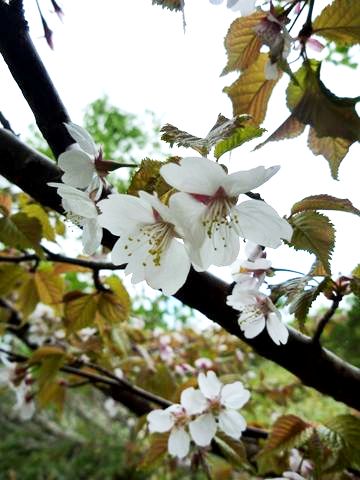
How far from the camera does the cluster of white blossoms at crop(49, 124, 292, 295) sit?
0.34 metres

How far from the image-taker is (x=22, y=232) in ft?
2.38

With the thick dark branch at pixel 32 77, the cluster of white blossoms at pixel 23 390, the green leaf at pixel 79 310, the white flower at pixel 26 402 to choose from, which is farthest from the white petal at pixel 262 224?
the white flower at pixel 26 402

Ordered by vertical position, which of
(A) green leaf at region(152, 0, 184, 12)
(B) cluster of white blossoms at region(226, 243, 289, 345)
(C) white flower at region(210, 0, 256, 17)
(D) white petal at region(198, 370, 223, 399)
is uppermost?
(C) white flower at region(210, 0, 256, 17)

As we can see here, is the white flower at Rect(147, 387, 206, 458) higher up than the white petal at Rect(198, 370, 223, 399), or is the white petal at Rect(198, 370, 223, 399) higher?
the white petal at Rect(198, 370, 223, 399)

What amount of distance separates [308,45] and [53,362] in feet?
2.29

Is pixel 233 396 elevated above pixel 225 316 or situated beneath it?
situated beneath

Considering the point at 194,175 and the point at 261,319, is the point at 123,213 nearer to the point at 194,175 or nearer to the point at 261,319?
the point at 194,175

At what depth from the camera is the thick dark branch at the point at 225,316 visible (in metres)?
0.56

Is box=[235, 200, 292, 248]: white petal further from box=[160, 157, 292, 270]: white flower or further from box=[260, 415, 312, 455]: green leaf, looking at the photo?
box=[260, 415, 312, 455]: green leaf

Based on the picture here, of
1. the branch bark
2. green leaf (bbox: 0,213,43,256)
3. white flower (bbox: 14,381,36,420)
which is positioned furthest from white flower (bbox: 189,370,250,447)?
white flower (bbox: 14,381,36,420)

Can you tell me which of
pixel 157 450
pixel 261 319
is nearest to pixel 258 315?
pixel 261 319

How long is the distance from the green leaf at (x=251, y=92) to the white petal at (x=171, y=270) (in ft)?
0.66

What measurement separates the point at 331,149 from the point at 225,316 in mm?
224

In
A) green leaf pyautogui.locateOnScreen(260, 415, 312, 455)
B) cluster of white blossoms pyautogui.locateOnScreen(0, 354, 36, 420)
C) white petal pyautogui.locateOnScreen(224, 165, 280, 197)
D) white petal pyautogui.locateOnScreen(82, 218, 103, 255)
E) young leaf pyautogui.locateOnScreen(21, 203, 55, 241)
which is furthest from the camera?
cluster of white blossoms pyautogui.locateOnScreen(0, 354, 36, 420)
